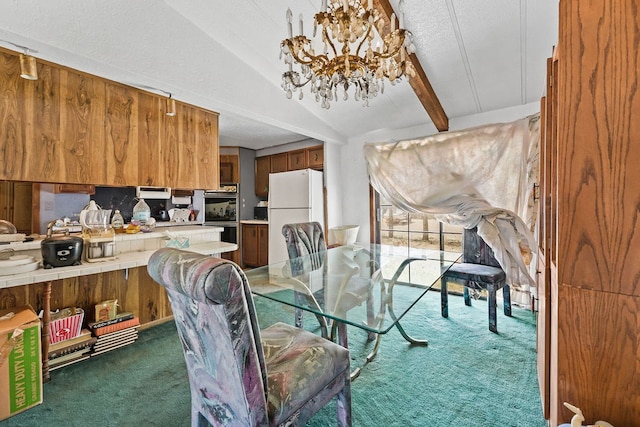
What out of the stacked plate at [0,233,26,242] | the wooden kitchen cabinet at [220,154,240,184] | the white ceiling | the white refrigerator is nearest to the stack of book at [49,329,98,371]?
the stacked plate at [0,233,26,242]

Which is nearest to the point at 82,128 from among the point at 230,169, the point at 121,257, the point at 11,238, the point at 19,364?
the point at 11,238

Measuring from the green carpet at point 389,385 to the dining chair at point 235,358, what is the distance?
547 millimetres

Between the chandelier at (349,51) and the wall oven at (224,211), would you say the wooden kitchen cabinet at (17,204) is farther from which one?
the chandelier at (349,51)

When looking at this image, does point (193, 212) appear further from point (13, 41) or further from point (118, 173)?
point (13, 41)

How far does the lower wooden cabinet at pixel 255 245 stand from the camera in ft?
16.2

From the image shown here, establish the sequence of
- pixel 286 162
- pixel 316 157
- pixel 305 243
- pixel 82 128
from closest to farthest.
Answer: pixel 82 128, pixel 305 243, pixel 316 157, pixel 286 162

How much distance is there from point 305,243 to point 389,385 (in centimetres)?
136

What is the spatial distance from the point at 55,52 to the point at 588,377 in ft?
10.9

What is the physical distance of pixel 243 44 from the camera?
99.3 inches

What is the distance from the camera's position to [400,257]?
2719mm

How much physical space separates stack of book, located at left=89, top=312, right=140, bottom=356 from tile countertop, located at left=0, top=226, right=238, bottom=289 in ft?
1.62

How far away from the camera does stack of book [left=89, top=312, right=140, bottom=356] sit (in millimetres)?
2205

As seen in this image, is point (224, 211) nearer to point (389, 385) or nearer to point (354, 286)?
point (354, 286)

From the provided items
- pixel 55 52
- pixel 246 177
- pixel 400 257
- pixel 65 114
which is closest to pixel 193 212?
pixel 246 177
